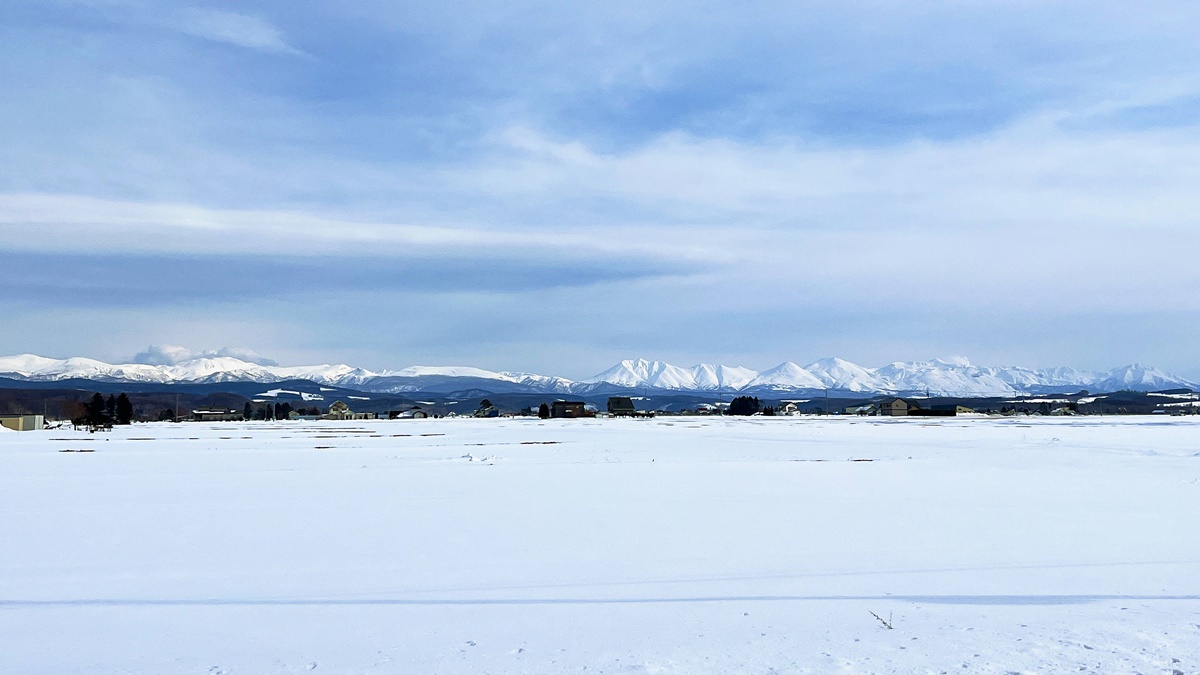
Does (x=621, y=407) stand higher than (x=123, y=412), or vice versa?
(x=621, y=407)

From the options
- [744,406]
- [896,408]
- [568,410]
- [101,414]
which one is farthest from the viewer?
[744,406]

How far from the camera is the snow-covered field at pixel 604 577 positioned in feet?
24.8

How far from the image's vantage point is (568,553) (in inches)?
494

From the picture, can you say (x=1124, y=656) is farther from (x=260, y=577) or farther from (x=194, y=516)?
(x=194, y=516)

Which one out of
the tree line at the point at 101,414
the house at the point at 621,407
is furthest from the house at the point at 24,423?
the house at the point at 621,407

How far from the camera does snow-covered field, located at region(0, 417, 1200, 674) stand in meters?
7.57

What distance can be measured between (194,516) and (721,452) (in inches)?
1002

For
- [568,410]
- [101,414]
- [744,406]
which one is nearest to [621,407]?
[568,410]

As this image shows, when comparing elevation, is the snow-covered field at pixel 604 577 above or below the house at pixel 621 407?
below

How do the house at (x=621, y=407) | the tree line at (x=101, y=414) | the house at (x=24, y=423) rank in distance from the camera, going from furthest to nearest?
the house at (x=621, y=407) < the tree line at (x=101, y=414) < the house at (x=24, y=423)

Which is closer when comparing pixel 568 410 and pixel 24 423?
pixel 24 423

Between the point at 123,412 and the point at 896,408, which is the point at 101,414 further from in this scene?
the point at 896,408

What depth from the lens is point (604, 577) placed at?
1088cm

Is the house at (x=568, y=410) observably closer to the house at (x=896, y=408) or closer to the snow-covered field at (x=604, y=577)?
the house at (x=896, y=408)
